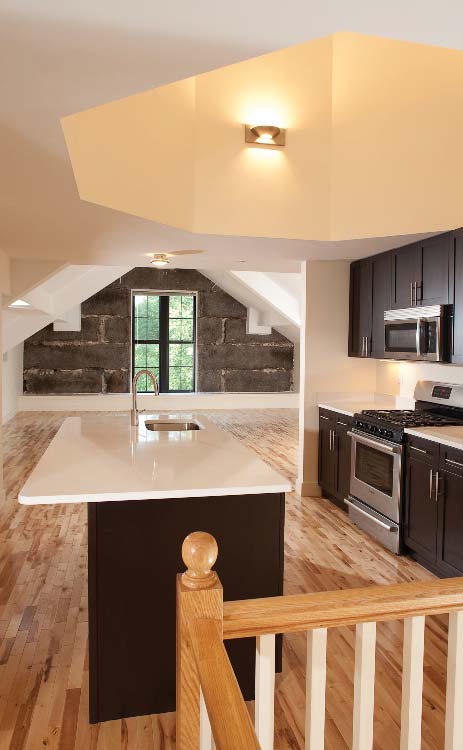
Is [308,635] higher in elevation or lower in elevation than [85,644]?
higher

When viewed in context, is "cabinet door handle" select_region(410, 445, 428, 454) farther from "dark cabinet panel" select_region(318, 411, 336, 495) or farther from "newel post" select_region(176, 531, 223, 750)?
"newel post" select_region(176, 531, 223, 750)

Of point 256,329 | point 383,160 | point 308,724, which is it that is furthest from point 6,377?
point 308,724

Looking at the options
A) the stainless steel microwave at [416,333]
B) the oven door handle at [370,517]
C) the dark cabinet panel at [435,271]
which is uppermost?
the dark cabinet panel at [435,271]

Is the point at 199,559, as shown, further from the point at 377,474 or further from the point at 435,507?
the point at 377,474

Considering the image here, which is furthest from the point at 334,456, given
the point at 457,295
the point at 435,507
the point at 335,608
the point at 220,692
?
the point at 220,692

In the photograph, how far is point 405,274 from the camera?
4598mm

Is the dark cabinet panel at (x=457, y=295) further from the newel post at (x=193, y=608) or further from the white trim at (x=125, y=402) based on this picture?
the white trim at (x=125, y=402)

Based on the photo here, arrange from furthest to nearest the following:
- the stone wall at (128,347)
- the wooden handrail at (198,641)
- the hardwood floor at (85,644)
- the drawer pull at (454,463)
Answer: the stone wall at (128,347), the drawer pull at (454,463), the hardwood floor at (85,644), the wooden handrail at (198,641)

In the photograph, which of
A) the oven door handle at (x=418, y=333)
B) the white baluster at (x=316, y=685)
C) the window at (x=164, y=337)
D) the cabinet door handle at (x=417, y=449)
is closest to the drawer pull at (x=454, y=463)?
the cabinet door handle at (x=417, y=449)

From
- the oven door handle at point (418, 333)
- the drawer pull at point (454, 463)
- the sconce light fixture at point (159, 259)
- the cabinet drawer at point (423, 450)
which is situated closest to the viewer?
the drawer pull at point (454, 463)

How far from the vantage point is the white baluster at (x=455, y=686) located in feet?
4.05

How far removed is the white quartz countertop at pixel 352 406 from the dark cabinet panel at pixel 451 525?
1.47 meters

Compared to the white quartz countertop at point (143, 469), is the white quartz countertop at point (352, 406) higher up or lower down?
higher up

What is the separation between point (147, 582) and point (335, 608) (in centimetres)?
140
